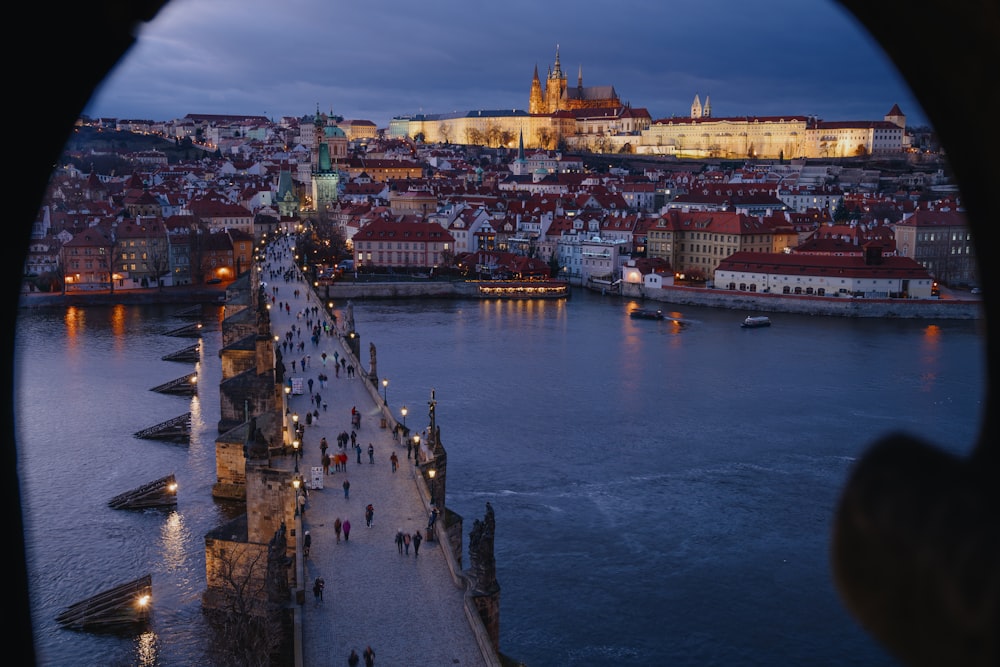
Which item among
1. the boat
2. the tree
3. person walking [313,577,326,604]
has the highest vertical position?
the boat

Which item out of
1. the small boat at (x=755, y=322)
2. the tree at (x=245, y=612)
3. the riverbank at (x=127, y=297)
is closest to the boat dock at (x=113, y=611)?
the tree at (x=245, y=612)

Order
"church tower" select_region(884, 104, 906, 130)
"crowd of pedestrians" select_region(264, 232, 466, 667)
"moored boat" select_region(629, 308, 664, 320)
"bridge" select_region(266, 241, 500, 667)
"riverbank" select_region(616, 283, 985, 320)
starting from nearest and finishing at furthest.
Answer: "bridge" select_region(266, 241, 500, 667), "crowd of pedestrians" select_region(264, 232, 466, 667), "moored boat" select_region(629, 308, 664, 320), "riverbank" select_region(616, 283, 985, 320), "church tower" select_region(884, 104, 906, 130)

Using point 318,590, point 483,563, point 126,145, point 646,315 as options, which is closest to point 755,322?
point 646,315

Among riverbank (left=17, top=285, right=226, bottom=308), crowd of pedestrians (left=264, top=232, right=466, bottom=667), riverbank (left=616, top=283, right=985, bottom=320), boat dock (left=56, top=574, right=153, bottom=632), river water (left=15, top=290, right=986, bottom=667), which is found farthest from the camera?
riverbank (left=17, top=285, right=226, bottom=308)

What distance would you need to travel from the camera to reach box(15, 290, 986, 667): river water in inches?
325

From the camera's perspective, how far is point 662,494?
11328 millimetres

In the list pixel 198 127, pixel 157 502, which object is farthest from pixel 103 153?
pixel 157 502

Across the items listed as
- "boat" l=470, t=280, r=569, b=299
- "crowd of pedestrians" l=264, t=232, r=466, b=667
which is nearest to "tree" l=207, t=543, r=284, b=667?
"crowd of pedestrians" l=264, t=232, r=466, b=667

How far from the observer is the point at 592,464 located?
12484 millimetres

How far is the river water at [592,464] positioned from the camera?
27.1 ft

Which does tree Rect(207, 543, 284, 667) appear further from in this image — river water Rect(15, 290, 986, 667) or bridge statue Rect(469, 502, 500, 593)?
bridge statue Rect(469, 502, 500, 593)

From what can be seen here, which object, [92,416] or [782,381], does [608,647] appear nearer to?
[92,416]

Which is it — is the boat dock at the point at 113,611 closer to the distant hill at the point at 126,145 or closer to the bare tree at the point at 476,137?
the distant hill at the point at 126,145

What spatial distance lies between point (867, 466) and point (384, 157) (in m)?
64.8
